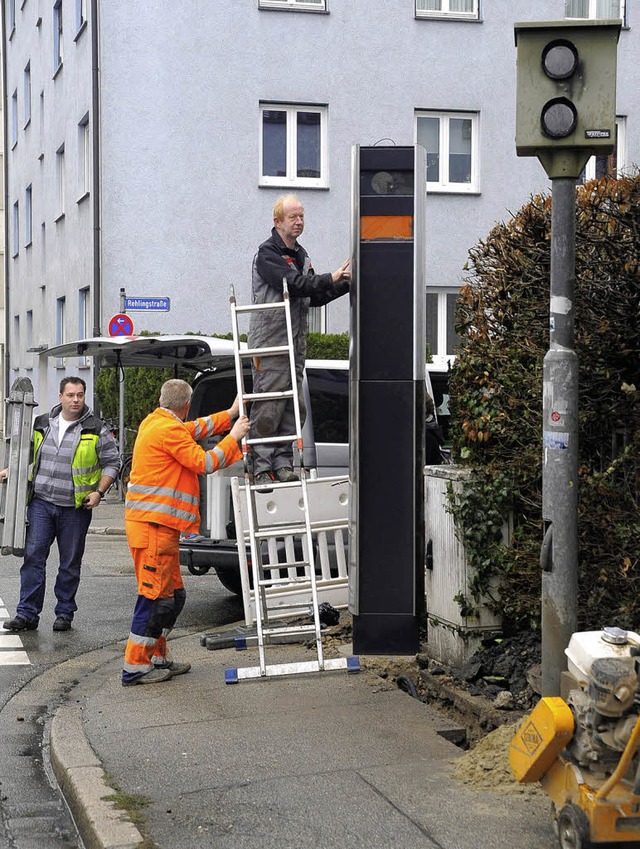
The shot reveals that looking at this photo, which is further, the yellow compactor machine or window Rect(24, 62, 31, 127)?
window Rect(24, 62, 31, 127)

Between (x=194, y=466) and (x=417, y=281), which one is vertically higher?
(x=417, y=281)

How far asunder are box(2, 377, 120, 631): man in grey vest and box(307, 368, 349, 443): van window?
1634mm

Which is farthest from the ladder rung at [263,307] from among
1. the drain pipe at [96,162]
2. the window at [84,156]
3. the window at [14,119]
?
the window at [14,119]

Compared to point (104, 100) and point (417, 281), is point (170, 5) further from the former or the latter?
point (417, 281)

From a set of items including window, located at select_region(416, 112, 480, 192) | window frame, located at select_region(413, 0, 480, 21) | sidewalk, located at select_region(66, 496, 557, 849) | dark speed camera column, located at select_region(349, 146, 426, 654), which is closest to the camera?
sidewalk, located at select_region(66, 496, 557, 849)

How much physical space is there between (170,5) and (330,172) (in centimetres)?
397

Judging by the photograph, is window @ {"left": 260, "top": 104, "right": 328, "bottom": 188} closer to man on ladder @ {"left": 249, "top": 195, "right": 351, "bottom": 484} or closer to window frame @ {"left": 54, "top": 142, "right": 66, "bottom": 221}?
window frame @ {"left": 54, "top": 142, "right": 66, "bottom": 221}

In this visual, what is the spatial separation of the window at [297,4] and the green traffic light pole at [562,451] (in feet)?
Answer: 61.5

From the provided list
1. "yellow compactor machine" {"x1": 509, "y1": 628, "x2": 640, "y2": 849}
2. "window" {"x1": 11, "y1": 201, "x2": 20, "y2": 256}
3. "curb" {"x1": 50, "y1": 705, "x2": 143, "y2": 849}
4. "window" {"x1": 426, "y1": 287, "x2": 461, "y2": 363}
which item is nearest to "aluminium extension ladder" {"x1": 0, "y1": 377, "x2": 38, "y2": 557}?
"curb" {"x1": 50, "y1": 705, "x2": 143, "y2": 849}

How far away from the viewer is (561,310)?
17.2ft

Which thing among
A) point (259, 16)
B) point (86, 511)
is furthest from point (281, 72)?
point (86, 511)

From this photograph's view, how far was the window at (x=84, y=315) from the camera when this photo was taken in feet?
84.1

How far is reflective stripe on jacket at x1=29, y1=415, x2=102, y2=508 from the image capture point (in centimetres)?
1009

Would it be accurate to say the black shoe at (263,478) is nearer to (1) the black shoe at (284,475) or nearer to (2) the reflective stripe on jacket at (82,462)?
(1) the black shoe at (284,475)
